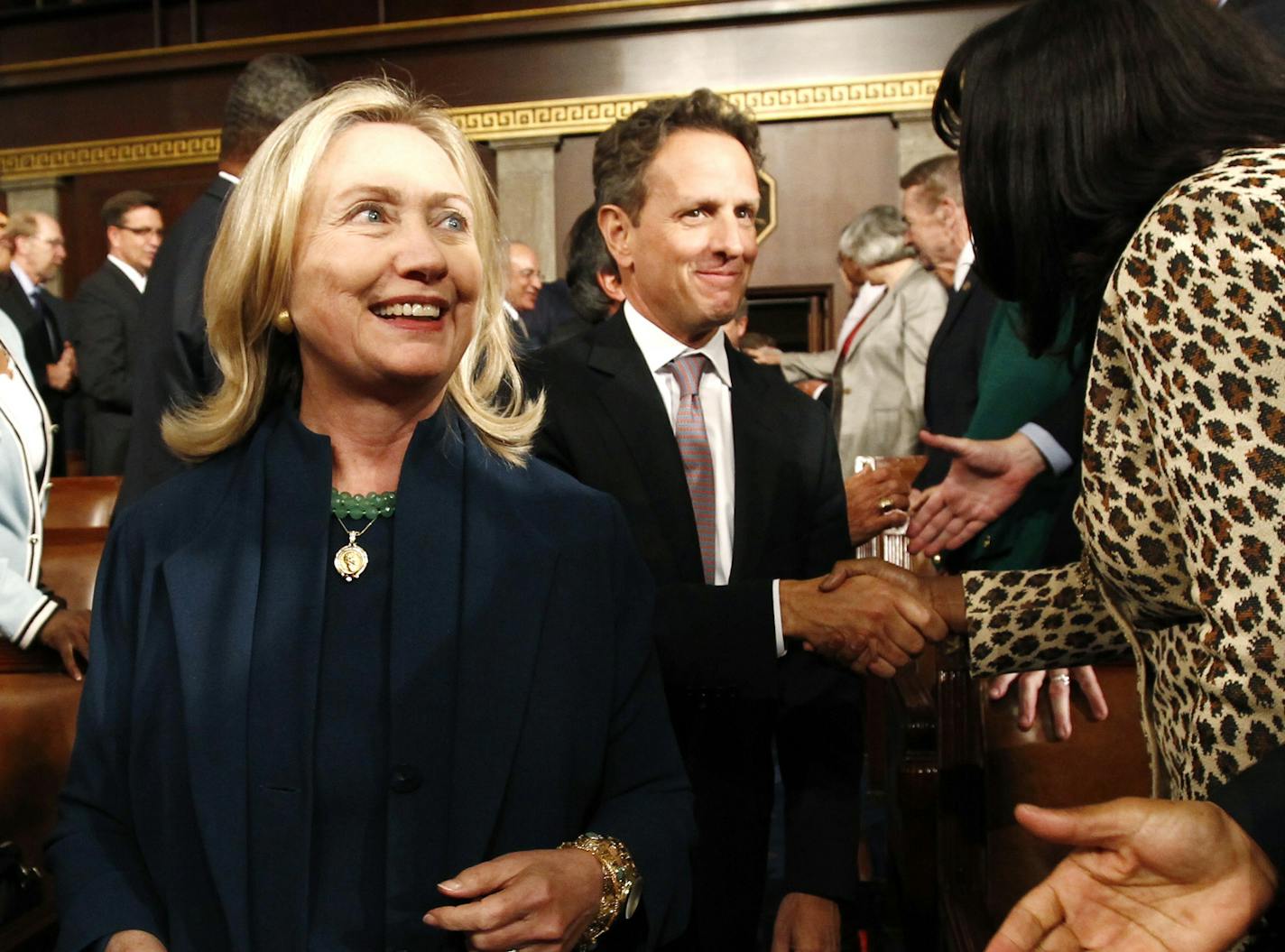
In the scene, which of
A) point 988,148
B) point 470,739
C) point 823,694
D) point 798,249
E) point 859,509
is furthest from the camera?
point 798,249

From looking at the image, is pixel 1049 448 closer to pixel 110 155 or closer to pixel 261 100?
pixel 261 100

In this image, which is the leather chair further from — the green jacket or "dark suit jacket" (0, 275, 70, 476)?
the green jacket

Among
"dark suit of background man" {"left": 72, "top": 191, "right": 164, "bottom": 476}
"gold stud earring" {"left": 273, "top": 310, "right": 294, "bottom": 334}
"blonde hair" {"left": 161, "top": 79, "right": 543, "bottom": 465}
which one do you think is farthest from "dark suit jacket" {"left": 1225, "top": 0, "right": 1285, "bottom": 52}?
"dark suit of background man" {"left": 72, "top": 191, "right": 164, "bottom": 476}

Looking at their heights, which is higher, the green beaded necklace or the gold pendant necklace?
the green beaded necklace

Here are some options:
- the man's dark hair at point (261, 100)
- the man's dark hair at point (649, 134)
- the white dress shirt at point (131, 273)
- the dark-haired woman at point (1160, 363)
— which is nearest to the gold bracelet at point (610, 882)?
the dark-haired woman at point (1160, 363)

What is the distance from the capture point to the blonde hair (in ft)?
4.80

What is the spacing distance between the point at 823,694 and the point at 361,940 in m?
0.97

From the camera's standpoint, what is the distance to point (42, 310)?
253 inches

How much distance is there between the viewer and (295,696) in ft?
4.42

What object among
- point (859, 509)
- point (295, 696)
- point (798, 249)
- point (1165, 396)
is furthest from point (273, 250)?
point (798, 249)

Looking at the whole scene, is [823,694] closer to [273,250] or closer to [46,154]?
[273,250]

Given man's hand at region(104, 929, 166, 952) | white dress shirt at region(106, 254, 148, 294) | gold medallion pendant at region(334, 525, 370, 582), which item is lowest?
man's hand at region(104, 929, 166, 952)

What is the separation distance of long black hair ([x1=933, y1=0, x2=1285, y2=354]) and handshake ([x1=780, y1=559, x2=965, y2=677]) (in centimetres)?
50

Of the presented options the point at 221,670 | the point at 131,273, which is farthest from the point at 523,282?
the point at 221,670
